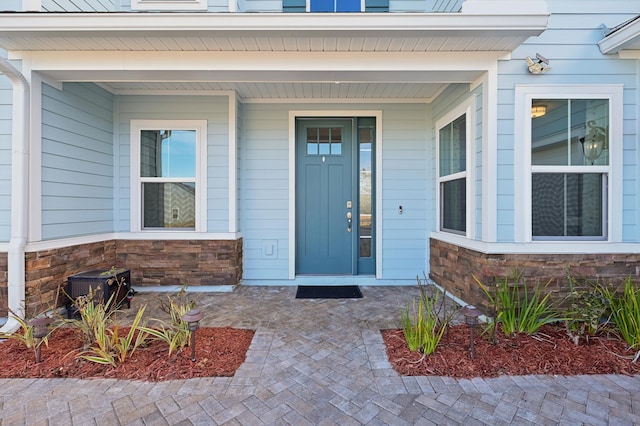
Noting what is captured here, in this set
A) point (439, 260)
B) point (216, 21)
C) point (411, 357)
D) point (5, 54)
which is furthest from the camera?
point (439, 260)

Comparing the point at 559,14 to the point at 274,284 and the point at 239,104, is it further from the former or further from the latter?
the point at 274,284

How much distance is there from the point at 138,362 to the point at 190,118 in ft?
9.90

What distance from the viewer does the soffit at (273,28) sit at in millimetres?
2672

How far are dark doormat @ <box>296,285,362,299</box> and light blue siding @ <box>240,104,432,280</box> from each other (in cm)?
48

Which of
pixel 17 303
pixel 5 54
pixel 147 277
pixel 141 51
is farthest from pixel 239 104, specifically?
pixel 17 303

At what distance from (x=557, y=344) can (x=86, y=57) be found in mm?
4898

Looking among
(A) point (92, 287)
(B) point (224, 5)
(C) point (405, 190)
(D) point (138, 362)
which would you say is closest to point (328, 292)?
(C) point (405, 190)

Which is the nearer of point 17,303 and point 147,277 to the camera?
point 17,303

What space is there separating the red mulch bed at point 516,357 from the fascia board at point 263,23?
2591 millimetres

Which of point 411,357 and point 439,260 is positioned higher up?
point 439,260

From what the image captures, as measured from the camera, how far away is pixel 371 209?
4629 mm

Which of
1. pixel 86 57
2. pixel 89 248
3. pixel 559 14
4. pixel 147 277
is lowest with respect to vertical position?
pixel 147 277

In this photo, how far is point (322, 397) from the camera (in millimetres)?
1971

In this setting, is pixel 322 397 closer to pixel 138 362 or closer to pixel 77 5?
pixel 138 362
